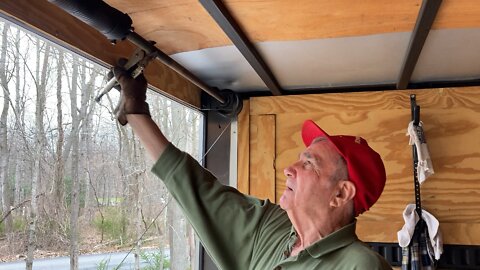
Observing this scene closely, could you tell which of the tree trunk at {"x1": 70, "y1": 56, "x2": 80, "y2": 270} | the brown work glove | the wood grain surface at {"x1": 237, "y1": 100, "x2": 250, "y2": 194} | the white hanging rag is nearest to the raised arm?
the brown work glove

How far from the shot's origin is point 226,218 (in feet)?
4.95

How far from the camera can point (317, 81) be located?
2.34 meters

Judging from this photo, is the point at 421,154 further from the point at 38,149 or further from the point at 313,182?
the point at 38,149

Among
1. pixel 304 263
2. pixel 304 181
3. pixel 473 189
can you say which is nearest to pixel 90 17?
pixel 304 181

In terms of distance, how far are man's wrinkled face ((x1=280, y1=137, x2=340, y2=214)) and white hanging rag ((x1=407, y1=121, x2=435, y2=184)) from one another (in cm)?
94

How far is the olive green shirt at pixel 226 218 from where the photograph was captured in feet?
4.71

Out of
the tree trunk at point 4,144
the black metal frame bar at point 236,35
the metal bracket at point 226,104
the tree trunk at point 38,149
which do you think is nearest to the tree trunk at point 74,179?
the tree trunk at point 38,149

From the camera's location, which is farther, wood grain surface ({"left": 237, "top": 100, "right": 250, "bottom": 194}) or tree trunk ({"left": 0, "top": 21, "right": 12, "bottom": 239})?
wood grain surface ({"left": 237, "top": 100, "right": 250, "bottom": 194})

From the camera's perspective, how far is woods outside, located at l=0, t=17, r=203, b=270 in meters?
1.32

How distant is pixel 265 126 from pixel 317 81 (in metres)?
0.38

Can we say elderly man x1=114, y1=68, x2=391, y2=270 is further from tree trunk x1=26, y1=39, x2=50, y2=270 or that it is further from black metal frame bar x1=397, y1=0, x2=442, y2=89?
black metal frame bar x1=397, y1=0, x2=442, y2=89

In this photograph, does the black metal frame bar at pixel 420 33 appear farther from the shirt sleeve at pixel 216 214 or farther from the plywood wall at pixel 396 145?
the shirt sleeve at pixel 216 214

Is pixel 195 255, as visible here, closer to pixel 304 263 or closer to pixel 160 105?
pixel 160 105

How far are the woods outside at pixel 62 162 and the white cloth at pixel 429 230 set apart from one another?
123cm
